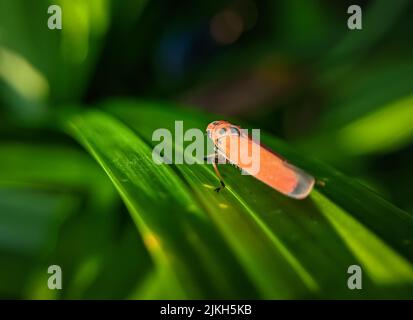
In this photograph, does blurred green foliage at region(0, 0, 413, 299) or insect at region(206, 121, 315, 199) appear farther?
insect at region(206, 121, 315, 199)

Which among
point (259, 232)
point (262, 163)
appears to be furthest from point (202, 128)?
point (259, 232)

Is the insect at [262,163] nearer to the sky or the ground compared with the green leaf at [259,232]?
nearer to the sky

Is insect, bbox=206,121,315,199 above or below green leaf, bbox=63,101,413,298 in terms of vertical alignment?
above

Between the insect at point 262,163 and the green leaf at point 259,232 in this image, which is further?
the insect at point 262,163

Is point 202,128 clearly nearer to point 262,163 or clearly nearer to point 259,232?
point 262,163

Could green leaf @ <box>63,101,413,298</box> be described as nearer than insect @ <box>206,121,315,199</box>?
Yes

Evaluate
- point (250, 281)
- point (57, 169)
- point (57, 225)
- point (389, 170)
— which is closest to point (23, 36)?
point (57, 169)
